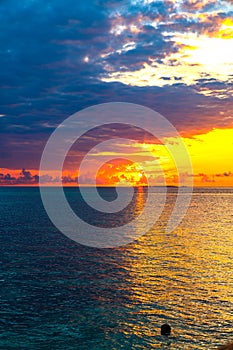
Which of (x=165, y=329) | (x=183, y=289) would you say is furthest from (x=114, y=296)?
(x=165, y=329)

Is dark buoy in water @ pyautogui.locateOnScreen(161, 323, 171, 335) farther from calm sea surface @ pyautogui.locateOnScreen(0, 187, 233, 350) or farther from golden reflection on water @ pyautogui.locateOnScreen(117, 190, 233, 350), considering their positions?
golden reflection on water @ pyautogui.locateOnScreen(117, 190, 233, 350)

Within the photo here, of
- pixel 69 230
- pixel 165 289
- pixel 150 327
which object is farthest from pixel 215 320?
pixel 69 230

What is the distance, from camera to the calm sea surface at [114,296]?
36.8 meters

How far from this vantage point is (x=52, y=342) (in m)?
35.5

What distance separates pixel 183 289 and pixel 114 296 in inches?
415

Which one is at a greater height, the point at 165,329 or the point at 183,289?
the point at 183,289

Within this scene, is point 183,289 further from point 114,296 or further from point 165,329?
point 165,329

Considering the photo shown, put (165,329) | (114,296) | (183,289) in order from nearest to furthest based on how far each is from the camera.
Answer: (165,329)
(114,296)
(183,289)

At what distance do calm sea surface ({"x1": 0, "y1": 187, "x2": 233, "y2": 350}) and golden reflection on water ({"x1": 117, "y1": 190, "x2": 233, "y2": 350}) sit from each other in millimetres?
114

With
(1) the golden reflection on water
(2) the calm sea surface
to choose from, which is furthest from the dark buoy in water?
(1) the golden reflection on water

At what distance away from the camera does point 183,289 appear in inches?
2053

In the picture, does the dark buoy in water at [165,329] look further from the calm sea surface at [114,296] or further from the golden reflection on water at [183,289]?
the golden reflection on water at [183,289]

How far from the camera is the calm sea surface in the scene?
36.8 m

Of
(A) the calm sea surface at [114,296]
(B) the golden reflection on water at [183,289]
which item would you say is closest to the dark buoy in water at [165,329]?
(A) the calm sea surface at [114,296]
